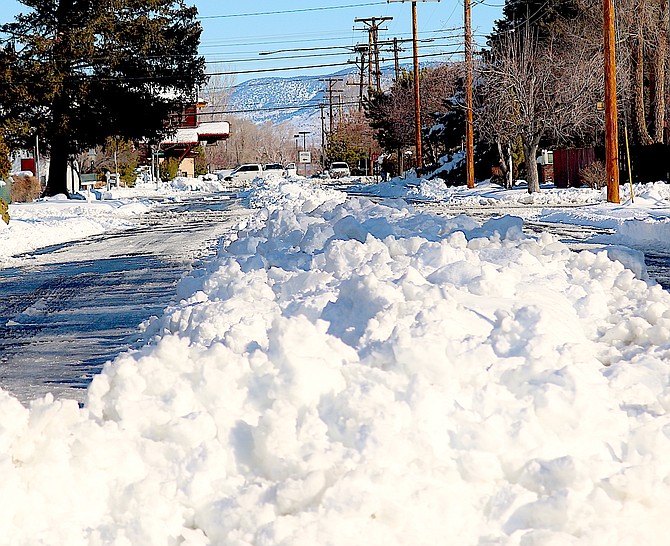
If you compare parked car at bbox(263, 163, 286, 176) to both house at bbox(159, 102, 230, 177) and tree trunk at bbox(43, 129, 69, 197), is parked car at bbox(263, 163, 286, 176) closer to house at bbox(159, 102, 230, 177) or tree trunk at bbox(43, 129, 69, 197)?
house at bbox(159, 102, 230, 177)

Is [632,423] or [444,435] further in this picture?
[632,423]

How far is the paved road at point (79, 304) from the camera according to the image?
789 centimetres

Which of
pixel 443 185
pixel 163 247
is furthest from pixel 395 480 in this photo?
pixel 443 185

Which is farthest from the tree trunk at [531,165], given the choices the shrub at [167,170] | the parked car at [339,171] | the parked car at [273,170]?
the parked car at [339,171]

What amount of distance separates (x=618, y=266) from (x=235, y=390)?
4244mm

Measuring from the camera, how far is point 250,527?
4113 mm

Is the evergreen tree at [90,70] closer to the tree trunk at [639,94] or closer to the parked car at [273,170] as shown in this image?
the tree trunk at [639,94]

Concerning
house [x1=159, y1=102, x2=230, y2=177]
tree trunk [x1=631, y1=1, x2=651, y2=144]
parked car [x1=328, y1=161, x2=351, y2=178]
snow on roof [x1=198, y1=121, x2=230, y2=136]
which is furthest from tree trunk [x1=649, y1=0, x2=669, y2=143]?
snow on roof [x1=198, y1=121, x2=230, y2=136]

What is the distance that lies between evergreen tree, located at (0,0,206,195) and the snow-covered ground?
40.6m

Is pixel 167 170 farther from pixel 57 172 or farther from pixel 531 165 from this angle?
pixel 531 165

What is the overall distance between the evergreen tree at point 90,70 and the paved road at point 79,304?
81.8ft

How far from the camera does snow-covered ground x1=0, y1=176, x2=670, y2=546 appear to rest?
414 cm

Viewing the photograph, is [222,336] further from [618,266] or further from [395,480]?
[618,266]

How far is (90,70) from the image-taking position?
157ft
